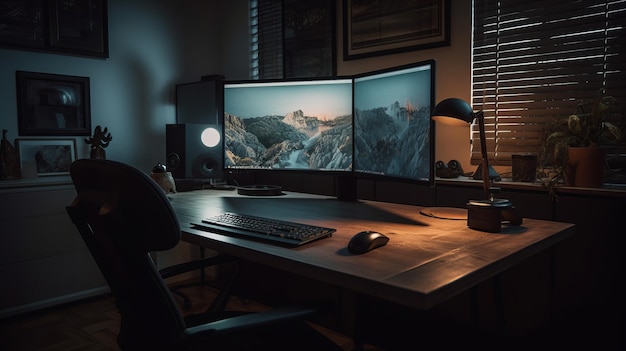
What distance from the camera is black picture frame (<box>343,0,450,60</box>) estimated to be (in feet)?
7.99

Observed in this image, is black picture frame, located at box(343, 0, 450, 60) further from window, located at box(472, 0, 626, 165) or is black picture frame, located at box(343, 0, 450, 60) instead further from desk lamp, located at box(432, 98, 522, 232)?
desk lamp, located at box(432, 98, 522, 232)

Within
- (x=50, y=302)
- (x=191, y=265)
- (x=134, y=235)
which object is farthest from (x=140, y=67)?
(x=134, y=235)

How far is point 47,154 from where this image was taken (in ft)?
9.69

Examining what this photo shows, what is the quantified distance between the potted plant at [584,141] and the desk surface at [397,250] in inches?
15.9

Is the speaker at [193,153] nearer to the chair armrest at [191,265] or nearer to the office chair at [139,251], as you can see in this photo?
the chair armrest at [191,265]

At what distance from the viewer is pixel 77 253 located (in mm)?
2848

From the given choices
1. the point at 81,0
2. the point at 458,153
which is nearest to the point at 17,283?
the point at 81,0

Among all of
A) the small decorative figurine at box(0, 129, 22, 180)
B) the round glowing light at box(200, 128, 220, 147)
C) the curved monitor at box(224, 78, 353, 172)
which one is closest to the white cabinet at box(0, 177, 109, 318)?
the small decorative figurine at box(0, 129, 22, 180)

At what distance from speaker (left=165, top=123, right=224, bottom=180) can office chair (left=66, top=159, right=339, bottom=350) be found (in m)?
1.55

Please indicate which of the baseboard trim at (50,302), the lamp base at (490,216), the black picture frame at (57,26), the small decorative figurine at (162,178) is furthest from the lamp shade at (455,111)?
the black picture frame at (57,26)

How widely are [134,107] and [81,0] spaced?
0.74m

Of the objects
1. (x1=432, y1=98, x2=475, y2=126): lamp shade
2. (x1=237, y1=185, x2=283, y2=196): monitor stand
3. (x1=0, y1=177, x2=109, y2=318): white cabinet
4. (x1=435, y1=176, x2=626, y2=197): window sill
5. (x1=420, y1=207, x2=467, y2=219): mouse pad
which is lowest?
(x1=0, y1=177, x2=109, y2=318): white cabinet

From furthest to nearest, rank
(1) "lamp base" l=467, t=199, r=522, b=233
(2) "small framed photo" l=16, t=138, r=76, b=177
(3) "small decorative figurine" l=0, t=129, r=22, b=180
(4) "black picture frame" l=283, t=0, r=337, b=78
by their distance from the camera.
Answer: (4) "black picture frame" l=283, t=0, r=337, b=78 → (2) "small framed photo" l=16, t=138, r=76, b=177 → (3) "small decorative figurine" l=0, t=129, r=22, b=180 → (1) "lamp base" l=467, t=199, r=522, b=233

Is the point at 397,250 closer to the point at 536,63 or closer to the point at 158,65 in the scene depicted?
the point at 536,63
